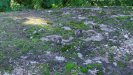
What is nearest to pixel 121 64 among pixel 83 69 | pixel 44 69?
pixel 83 69

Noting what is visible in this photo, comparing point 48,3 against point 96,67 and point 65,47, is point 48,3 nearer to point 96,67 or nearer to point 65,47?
point 65,47

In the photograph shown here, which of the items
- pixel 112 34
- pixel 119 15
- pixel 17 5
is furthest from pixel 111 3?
pixel 112 34

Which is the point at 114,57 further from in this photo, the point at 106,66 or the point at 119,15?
the point at 119,15

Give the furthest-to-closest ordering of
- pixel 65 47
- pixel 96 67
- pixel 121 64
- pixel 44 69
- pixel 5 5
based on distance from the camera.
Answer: pixel 5 5, pixel 65 47, pixel 121 64, pixel 96 67, pixel 44 69

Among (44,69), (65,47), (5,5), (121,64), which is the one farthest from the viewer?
(5,5)

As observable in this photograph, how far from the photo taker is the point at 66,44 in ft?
12.5

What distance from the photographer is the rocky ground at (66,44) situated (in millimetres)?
3384

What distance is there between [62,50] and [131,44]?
896 millimetres

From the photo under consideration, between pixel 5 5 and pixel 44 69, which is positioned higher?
pixel 44 69

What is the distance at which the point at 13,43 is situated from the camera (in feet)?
12.4

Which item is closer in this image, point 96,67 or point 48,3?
point 96,67

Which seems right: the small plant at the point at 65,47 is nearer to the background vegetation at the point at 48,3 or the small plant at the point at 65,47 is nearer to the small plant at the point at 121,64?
the small plant at the point at 121,64

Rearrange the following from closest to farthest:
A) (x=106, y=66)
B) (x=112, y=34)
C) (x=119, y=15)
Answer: (x=106, y=66)
(x=112, y=34)
(x=119, y=15)

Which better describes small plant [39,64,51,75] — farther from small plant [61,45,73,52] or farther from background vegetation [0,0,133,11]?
background vegetation [0,0,133,11]
